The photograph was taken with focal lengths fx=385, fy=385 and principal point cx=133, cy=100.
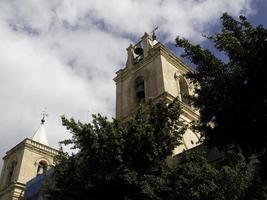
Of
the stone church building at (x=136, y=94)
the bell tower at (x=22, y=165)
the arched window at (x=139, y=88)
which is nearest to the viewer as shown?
the stone church building at (x=136, y=94)

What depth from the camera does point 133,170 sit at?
13.6 meters

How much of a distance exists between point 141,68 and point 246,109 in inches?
840

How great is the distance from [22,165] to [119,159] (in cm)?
2460

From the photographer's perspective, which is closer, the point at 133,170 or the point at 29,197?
the point at 133,170

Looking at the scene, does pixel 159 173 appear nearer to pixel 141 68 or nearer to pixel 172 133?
pixel 172 133

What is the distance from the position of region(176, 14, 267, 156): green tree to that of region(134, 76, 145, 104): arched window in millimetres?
18158

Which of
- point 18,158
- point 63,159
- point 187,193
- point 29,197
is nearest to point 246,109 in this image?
point 187,193

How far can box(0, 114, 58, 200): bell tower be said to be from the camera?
34375 millimetres

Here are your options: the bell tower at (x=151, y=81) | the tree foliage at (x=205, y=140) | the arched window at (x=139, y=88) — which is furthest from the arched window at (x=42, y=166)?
the tree foliage at (x=205, y=140)

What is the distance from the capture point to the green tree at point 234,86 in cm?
864

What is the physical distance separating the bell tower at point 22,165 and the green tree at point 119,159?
20.4m

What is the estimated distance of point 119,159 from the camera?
44.1 ft

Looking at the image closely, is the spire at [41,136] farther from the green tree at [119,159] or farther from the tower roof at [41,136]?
the green tree at [119,159]

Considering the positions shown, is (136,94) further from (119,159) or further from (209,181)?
(209,181)
